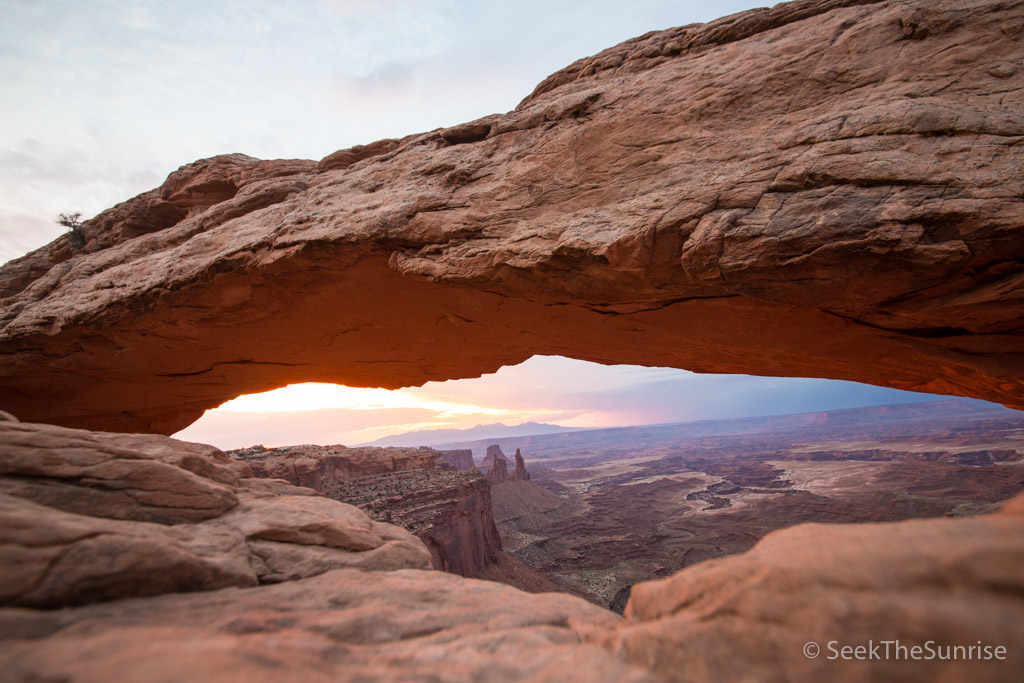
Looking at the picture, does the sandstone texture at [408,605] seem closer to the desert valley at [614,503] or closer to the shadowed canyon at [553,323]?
the shadowed canyon at [553,323]

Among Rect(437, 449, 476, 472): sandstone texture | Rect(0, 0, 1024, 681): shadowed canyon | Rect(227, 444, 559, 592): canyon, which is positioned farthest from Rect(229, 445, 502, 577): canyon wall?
Rect(437, 449, 476, 472): sandstone texture

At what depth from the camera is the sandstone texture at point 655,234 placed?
4742mm

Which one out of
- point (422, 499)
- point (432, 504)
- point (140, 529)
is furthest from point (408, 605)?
point (422, 499)

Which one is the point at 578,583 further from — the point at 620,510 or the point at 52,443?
the point at 52,443

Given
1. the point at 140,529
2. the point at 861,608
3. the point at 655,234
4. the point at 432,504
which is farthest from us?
the point at 432,504

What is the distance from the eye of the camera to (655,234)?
540 centimetres

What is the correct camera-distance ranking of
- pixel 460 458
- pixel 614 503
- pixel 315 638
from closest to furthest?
pixel 315 638 → pixel 614 503 → pixel 460 458

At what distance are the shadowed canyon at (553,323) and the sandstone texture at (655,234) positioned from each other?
0.05m

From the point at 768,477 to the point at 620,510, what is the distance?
28488mm

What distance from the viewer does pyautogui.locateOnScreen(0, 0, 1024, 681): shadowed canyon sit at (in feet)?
6.30

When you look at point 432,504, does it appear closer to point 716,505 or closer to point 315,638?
point 315,638

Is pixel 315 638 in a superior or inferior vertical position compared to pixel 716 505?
superior

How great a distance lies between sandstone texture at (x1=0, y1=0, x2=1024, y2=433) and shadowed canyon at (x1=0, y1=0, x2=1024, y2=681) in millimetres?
50

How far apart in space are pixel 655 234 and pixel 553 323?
129 inches
